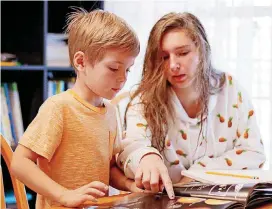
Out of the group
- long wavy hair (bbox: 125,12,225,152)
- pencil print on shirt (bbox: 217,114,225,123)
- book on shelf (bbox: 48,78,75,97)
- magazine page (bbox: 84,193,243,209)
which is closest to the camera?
magazine page (bbox: 84,193,243,209)

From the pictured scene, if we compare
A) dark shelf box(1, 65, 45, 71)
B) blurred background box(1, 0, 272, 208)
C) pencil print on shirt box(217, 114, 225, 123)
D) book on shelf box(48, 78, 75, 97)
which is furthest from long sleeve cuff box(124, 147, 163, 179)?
book on shelf box(48, 78, 75, 97)

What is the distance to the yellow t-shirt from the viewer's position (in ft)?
4.08

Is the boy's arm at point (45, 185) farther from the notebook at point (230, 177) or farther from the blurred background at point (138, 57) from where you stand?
the blurred background at point (138, 57)

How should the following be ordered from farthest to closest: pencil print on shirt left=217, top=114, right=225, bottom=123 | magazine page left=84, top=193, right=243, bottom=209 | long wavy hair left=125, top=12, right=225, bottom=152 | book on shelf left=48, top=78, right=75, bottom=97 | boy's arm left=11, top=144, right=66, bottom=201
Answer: book on shelf left=48, top=78, right=75, bottom=97, pencil print on shirt left=217, top=114, right=225, bottom=123, long wavy hair left=125, top=12, right=225, bottom=152, boy's arm left=11, top=144, right=66, bottom=201, magazine page left=84, top=193, right=243, bottom=209

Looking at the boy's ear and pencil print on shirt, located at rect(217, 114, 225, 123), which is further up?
the boy's ear

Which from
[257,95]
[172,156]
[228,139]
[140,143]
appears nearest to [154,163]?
[140,143]

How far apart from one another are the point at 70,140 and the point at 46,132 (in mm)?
85

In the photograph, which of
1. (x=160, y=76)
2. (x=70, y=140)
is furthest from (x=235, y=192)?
(x=160, y=76)

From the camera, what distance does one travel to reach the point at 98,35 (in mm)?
1280

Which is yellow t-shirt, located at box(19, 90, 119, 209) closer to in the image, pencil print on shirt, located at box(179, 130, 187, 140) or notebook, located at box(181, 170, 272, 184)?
notebook, located at box(181, 170, 272, 184)

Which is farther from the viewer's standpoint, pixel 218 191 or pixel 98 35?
pixel 98 35

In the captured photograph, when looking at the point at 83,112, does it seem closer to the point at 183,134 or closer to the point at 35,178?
the point at 35,178

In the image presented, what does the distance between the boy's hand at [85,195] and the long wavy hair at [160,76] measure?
0.46 meters

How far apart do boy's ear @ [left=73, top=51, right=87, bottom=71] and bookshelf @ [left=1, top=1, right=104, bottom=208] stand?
57.5 inches
